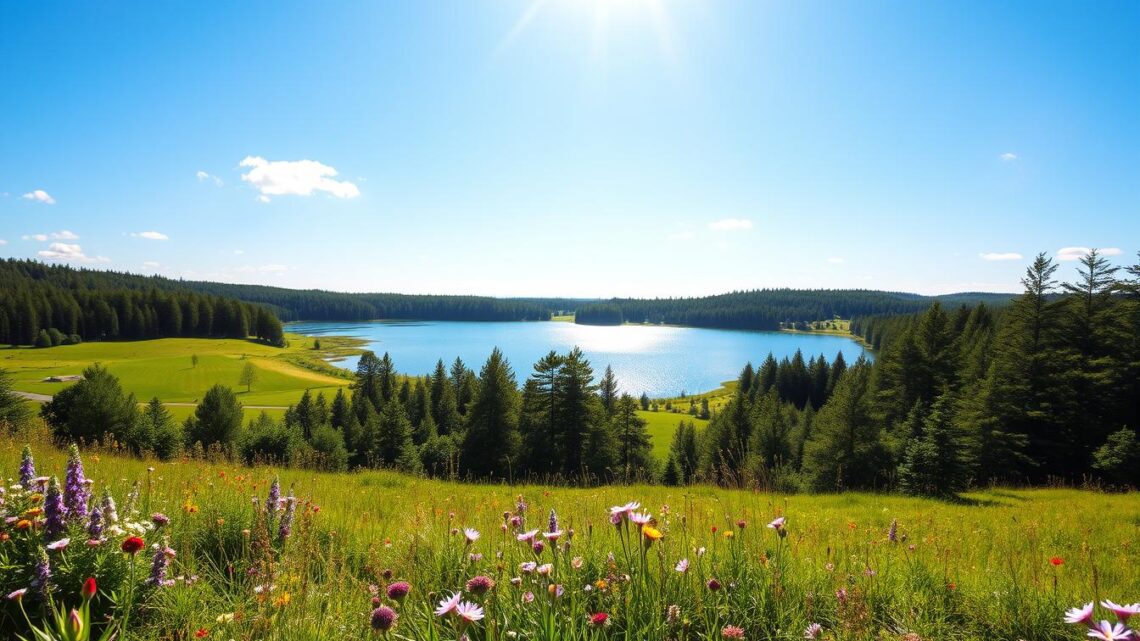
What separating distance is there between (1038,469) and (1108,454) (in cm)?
473

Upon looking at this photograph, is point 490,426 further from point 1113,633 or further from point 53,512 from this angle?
point 1113,633

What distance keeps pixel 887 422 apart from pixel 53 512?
1361 inches

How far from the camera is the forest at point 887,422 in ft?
62.4

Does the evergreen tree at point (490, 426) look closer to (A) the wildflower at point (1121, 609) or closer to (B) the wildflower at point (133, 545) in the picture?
(B) the wildflower at point (133, 545)

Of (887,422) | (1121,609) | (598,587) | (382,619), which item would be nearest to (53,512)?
(382,619)

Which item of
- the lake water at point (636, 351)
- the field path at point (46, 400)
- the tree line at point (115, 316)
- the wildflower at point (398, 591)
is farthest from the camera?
the lake water at point (636, 351)

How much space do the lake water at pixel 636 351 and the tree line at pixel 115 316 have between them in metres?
33.7

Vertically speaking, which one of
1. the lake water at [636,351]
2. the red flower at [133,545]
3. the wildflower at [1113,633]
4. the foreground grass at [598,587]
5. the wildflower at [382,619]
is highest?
the wildflower at [1113,633]

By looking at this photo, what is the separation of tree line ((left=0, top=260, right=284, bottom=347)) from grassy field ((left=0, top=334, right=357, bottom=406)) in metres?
9.99

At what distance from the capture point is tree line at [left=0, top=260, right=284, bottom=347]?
94125mm

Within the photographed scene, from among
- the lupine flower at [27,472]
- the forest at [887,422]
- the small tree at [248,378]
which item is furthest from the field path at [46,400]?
the lupine flower at [27,472]

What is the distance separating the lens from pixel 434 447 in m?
33.6

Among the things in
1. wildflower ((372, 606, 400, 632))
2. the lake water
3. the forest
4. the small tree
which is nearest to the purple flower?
wildflower ((372, 606, 400, 632))

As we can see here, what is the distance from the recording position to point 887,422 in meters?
28.8
